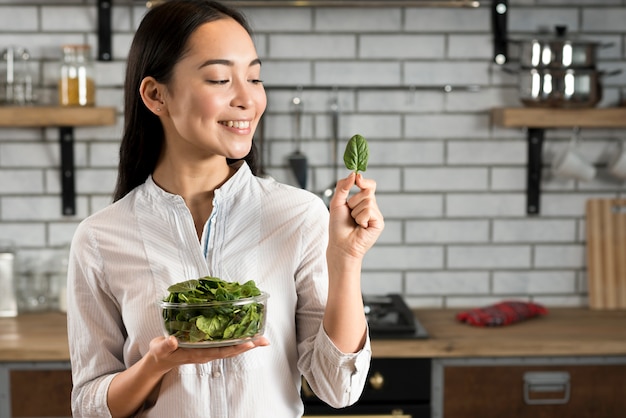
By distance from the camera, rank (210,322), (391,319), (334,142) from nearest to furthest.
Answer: (210,322) → (391,319) → (334,142)

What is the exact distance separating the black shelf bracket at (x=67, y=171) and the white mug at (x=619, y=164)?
1910 mm

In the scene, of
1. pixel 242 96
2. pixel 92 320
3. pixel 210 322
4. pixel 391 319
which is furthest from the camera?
pixel 391 319

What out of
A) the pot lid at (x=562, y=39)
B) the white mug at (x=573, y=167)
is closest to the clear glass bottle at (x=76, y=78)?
the pot lid at (x=562, y=39)

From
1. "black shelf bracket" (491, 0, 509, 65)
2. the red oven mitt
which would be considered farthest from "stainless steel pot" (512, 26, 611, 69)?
the red oven mitt

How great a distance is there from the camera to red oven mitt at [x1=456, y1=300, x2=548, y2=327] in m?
2.96

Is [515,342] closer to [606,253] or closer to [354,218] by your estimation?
[606,253]

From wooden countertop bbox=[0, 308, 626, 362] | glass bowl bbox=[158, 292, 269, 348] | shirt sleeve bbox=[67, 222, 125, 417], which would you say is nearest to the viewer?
glass bowl bbox=[158, 292, 269, 348]

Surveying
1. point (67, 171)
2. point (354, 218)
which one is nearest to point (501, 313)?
point (67, 171)

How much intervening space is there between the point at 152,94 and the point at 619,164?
2.06 m

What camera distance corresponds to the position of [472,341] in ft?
9.01

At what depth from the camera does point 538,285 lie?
10.9 feet

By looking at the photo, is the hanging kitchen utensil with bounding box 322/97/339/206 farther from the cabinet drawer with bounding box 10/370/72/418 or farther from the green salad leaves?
the green salad leaves

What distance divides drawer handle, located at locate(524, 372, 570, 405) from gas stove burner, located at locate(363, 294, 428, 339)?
0.35 m

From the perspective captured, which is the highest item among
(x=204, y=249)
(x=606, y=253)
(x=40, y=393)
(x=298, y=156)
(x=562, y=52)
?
(x=562, y=52)
